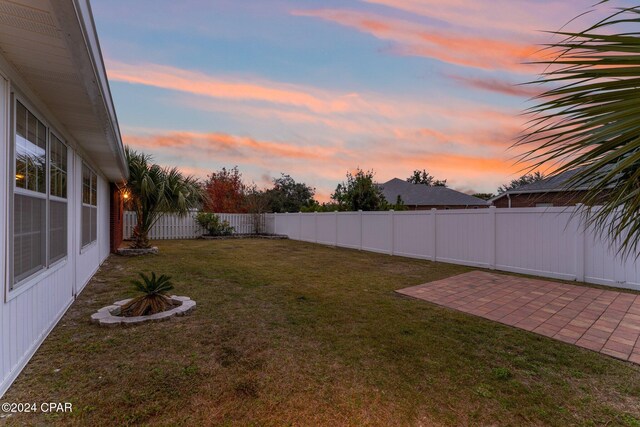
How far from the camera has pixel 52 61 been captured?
94.9 inches

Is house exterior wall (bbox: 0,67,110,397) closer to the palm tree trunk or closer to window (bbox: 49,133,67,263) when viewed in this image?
window (bbox: 49,133,67,263)

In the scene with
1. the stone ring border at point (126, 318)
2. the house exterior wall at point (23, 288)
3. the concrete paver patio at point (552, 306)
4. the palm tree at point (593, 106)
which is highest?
the palm tree at point (593, 106)

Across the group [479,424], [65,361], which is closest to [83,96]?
[65,361]

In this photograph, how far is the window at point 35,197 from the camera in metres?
2.63

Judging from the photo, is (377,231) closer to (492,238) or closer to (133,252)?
(492,238)

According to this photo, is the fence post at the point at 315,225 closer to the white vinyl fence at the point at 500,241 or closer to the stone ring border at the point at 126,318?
the white vinyl fence at the point at 500,241

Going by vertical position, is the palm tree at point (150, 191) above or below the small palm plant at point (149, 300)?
above

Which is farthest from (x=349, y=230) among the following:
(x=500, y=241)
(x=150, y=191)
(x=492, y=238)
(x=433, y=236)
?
(x=150, y=191)

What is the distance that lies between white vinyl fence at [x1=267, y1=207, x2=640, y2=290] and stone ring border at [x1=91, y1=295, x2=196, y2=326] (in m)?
5.57

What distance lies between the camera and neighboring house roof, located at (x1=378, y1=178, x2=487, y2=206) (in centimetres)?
2277

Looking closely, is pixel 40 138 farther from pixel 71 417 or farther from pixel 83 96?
pixel 71 417

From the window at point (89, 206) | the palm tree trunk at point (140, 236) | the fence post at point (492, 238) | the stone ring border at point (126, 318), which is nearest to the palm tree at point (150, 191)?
the palm tree trunk at point (140, 236)

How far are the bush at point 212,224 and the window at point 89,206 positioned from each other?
956 centimetres

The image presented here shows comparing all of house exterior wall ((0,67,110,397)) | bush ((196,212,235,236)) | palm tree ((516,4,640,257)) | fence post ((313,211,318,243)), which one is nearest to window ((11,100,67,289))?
house exterior wall ((0,67,110,397))
